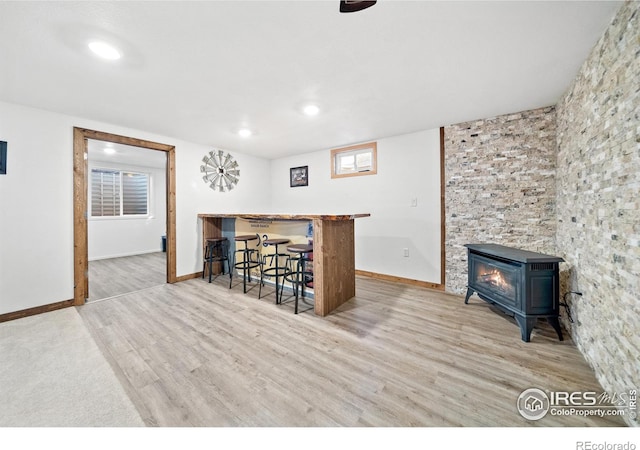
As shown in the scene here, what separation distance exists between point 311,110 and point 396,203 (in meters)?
2.05

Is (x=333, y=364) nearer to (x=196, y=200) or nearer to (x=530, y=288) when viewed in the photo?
(x=530, y=288)

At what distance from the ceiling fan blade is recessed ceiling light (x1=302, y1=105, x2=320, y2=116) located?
1.44m

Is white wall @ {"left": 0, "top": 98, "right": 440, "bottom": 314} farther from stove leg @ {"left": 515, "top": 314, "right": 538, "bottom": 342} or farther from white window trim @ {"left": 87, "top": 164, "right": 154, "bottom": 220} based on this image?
white window trim @ {"left": 87, "top": 164, "right": 154, "bottom": 220}

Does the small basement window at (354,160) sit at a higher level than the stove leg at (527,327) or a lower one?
higher

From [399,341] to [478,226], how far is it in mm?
2068

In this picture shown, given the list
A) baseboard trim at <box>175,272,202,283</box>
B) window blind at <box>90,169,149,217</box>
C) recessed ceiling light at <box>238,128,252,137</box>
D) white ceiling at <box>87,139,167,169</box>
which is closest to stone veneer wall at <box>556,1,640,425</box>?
recessed ceiling light at <box>238,128,252,137</box>

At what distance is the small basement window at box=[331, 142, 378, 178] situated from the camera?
438 centimetres

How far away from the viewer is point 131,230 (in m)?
6.65

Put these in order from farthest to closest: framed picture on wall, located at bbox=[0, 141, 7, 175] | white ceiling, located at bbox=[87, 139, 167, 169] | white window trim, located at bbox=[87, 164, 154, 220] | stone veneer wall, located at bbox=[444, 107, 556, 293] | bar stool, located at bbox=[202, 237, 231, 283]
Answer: white window trim, located at bbox=[87, 164, 154, 220] < white ceiling, located at bbox=[87, 139, 167, 169] < bar stool, located at bbox=[202, 237, 231, 283] < stone veneer wall, located at bbox=[444, 107, 556, 293] < framed picture on wall, located at bbox=[0, 141, 7, 175]

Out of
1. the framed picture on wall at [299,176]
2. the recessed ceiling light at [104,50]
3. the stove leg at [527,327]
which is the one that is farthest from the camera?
the framed picture on wall at [299,176]

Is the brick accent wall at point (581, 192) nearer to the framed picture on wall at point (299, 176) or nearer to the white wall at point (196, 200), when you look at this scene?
the white wall at point (196, 200)

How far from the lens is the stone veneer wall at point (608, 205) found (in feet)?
4.57

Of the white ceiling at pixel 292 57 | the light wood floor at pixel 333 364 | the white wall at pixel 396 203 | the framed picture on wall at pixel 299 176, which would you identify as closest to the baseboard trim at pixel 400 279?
the white wall at pixel 396 203

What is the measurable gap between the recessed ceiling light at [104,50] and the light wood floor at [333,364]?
2.40 meters
